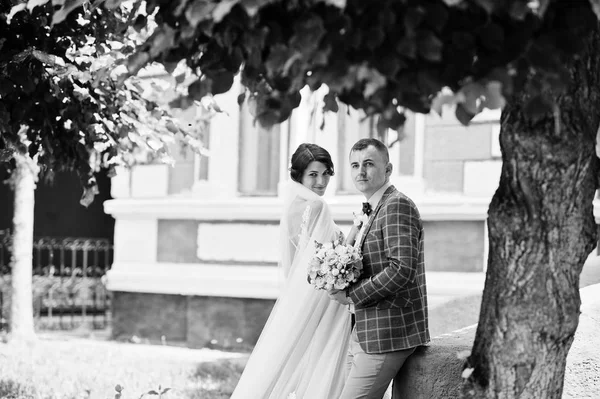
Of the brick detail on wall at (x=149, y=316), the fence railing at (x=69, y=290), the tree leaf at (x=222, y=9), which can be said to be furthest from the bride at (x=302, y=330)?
the fence railing at (x=69, y=290)

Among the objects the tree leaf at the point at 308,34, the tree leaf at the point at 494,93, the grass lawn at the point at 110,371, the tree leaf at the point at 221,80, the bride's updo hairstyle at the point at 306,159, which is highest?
the tree leaf at the point at 308,34

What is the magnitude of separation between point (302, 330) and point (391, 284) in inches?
51.6

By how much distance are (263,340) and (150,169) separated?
6478 mm

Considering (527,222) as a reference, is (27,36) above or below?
above

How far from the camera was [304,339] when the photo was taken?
5.39 meters

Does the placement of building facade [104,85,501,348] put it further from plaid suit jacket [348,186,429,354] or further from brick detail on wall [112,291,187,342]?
plaid suit jacket [348,186,429,354]

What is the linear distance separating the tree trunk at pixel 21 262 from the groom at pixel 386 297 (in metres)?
7.10

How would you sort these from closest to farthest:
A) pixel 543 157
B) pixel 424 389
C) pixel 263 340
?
pixel 543 157
pixel 424 389
pixel 263 340

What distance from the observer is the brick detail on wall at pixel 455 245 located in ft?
32.2

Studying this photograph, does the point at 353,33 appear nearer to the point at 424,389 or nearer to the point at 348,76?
the point at 348,76

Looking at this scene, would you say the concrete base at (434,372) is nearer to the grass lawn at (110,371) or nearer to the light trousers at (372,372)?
the light trousers at (372,372)

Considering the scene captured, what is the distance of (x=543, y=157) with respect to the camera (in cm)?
332

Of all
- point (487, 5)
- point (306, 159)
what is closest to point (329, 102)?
point (487, 5)

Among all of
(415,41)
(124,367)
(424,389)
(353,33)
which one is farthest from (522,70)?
(124,367)
